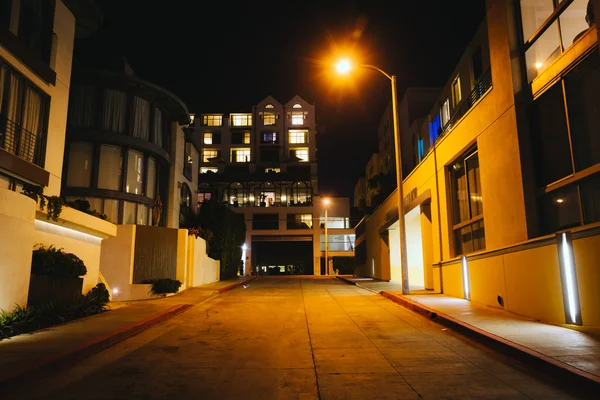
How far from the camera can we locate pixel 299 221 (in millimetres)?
70625

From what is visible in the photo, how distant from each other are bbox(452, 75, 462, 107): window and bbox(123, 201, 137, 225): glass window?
625 inches

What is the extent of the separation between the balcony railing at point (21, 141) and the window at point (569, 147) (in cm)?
1486

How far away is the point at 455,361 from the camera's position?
721cm

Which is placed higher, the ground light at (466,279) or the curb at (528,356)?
the ground light at (466,279)

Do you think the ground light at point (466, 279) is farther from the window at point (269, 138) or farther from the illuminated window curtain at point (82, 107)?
the window at point (269, 138)

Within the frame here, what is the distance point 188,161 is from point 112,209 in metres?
9.84

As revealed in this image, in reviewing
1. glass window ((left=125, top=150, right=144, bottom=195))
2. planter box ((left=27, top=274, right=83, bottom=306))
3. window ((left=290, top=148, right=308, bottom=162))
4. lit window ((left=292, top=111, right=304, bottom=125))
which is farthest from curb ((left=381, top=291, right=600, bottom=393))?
lit window ((left=292, top=111, right=304, bottom=125))

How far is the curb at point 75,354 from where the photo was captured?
6.09 m

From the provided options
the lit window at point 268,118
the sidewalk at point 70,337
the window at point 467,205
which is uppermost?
the lit window at point 268,118

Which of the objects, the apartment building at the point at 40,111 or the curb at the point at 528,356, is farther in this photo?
the apartment building at the point at 40,111

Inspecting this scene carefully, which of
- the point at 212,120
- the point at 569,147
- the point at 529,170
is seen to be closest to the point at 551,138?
the point at 569,147

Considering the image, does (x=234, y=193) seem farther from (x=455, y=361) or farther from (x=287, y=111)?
(x=455, y=361)

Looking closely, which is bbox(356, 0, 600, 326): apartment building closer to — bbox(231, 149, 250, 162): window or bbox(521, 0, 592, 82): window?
bbox(521, 0, 592, 82): window

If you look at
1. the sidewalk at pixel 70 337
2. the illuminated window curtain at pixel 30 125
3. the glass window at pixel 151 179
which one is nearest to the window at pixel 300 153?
the glass window at pixel 151 179
